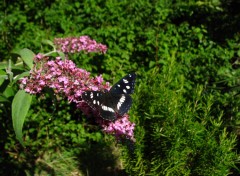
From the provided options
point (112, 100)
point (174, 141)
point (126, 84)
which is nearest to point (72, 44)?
point (126, 84)

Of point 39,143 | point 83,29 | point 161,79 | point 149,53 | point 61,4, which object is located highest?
point 61,4

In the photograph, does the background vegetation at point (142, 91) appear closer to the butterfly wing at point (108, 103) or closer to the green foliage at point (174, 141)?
the green foliage at point (174, 141)

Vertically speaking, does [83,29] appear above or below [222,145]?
above

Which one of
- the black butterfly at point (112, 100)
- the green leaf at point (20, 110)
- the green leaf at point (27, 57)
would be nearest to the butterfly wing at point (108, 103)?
the black butterfly at point (112, 100)

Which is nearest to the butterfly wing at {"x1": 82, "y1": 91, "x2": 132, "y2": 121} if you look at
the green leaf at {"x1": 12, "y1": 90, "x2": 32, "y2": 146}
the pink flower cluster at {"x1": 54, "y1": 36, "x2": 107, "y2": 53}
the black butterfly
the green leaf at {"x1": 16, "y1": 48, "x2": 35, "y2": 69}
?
the black butterfly

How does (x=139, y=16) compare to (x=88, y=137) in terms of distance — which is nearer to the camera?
(x=88, y=137)

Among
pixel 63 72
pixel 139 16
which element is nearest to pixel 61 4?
pixel 139 16

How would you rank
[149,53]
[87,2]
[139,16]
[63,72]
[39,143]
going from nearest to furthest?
[63,72]
[39,143]
[149,53]
[139,16]
[87,2]

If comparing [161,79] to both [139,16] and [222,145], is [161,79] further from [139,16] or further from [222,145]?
[139,16]
